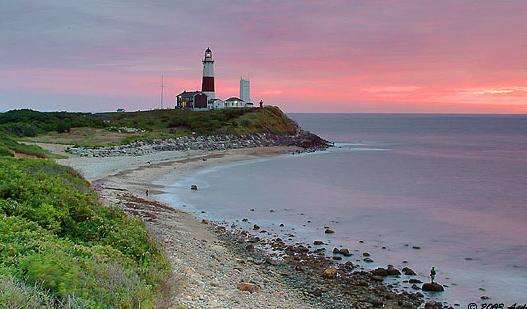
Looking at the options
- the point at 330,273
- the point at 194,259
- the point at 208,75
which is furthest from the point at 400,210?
the point at 208,75

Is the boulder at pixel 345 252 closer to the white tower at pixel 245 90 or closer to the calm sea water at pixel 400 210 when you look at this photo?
the calm sea water at pixel 400 210

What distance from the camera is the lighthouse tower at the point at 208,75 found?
7344cm

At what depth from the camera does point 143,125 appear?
65.0m

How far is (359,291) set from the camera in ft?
45.3

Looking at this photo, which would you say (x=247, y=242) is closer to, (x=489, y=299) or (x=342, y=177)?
(x=489, y=299)

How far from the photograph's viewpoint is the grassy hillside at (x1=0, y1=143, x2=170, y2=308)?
6410mm

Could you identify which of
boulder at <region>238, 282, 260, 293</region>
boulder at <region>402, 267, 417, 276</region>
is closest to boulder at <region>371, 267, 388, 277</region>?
boulder at <region>402, 267, 417, 276</region>

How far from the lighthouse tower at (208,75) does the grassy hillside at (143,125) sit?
243 inches

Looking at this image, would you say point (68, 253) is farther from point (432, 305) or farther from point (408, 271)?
point (408, 271)

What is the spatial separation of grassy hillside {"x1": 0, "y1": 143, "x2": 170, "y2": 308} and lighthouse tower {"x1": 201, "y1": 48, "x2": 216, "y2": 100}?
6085 centimetres

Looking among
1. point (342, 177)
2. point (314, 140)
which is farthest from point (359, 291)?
point (314, 140)

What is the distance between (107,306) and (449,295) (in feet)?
35.4

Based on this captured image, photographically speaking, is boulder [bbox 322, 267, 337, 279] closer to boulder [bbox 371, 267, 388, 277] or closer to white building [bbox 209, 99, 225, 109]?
boulder [bbox 371, 267, 388, 277]

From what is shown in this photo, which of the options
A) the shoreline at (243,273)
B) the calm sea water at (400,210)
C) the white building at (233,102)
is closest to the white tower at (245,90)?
the white building at (233,102)
